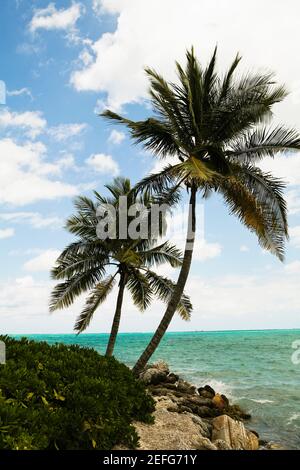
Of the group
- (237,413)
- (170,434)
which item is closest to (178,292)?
(170,434)

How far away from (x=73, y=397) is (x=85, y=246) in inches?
435

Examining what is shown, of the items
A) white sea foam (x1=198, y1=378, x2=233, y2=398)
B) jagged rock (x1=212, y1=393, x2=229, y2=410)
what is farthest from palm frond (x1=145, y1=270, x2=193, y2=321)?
white sea foam (x1=198, y1=378, x2=233, y2=398)

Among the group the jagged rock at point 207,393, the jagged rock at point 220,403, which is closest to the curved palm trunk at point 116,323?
the jagged rock at point 220,403

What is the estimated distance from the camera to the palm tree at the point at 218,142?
1290 cm

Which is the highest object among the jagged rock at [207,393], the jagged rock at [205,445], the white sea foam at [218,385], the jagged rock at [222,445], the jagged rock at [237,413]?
the jagged rock at [205,445]

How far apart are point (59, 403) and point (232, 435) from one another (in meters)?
5.59

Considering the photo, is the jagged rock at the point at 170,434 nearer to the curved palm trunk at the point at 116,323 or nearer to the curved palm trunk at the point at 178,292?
the curved palm trunk at the point at 178,292

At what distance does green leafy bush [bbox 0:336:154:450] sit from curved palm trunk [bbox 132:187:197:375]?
176 inches

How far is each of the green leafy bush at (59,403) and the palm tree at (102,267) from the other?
322 inches

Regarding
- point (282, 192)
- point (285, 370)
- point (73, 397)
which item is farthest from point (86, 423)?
point (285, 370)

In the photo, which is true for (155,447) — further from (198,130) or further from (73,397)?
(198,130)

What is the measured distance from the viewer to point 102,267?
17.3 metres

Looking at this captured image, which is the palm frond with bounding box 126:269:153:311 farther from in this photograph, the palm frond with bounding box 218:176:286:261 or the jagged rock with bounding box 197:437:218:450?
the jagged rock with bounding box 197:437:218:450

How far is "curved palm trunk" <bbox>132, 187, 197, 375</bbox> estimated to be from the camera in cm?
1317
